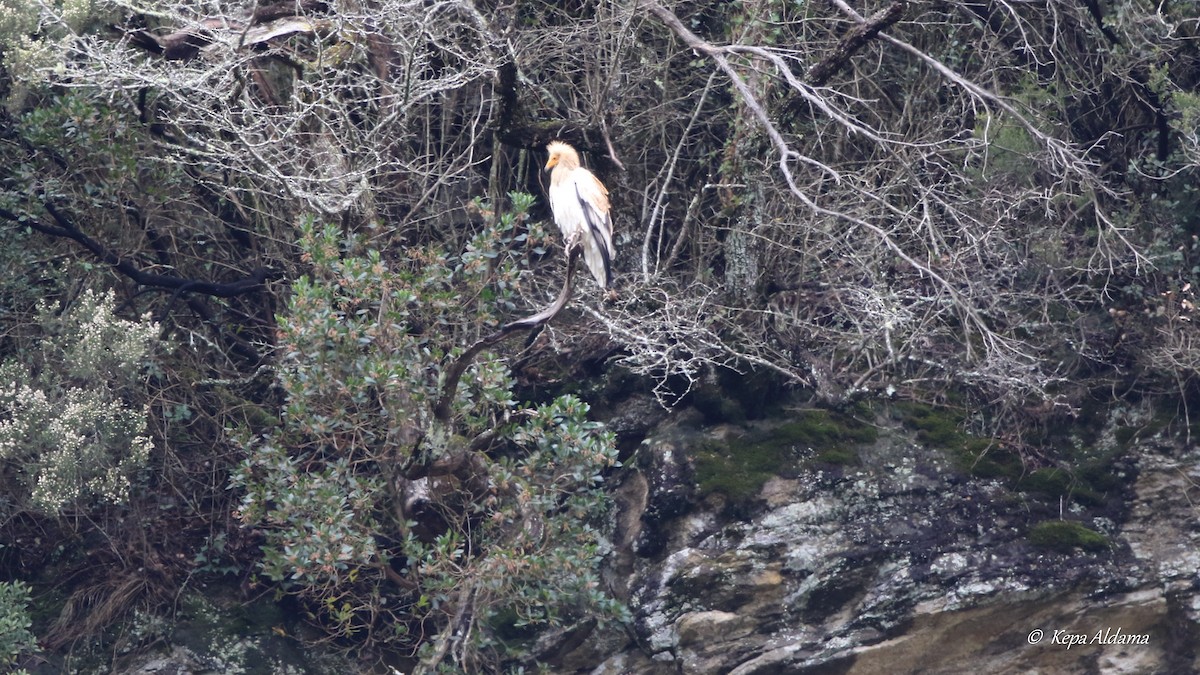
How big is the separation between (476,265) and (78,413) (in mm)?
1993

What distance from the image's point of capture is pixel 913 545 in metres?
5.72

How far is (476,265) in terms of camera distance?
5.16m

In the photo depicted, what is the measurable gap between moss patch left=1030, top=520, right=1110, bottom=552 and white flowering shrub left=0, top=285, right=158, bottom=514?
4.49 m

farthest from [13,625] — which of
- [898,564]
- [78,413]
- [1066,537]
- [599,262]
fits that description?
[1066,537]

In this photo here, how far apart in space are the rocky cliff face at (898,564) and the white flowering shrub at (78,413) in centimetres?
245

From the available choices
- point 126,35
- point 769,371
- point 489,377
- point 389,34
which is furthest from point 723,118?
point 126,35

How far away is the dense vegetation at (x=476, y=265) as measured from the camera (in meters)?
5.22

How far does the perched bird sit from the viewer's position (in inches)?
246

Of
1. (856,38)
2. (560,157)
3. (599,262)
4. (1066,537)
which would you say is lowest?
(1066,537)

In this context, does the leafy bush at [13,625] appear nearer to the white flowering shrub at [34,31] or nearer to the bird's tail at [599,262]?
the white flowering shrub at [34,31]

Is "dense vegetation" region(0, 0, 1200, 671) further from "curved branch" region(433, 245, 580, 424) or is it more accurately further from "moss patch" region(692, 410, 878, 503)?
"moss patch" region(692, 410, 878, 503)

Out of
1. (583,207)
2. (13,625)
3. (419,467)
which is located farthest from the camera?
(583,207)

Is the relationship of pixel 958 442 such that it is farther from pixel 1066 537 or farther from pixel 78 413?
pixel 78 413

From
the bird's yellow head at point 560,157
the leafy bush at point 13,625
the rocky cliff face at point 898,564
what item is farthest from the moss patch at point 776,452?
the leafy bush at point 13,625
